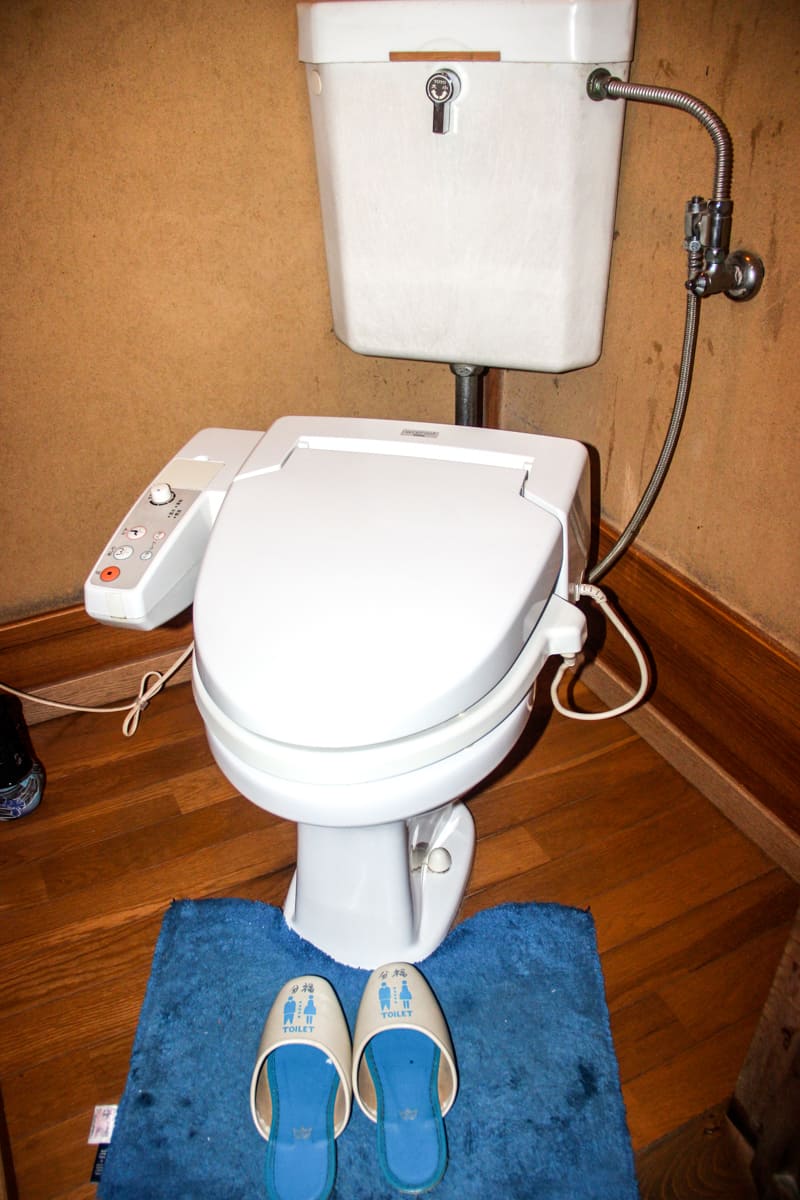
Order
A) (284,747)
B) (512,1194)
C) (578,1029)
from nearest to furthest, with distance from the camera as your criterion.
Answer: (284,747)
(512,1194)
(578,1029)

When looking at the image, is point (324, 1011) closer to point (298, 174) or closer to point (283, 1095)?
point (283, 1095)

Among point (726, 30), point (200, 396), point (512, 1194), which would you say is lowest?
point (512, 1194)

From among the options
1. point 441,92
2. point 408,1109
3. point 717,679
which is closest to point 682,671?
point 717,679

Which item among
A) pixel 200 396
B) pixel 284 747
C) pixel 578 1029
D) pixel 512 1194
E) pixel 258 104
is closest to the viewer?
pixel 284 747

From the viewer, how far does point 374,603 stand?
725 millimetres

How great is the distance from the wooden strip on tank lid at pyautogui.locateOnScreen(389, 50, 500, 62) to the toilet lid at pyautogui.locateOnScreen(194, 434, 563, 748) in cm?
40

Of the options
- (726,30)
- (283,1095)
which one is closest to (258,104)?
(726,30)

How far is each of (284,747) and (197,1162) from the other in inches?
17.7

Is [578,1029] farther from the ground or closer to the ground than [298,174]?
closer to the ground

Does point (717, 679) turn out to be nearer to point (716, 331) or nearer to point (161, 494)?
point (716, 331)

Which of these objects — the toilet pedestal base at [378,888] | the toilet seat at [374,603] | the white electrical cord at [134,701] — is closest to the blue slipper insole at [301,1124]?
the toilet pedestal base at [378,888]

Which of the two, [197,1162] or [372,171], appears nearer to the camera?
[197,1162]

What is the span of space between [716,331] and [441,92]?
1.25 feet

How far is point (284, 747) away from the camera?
68cm
